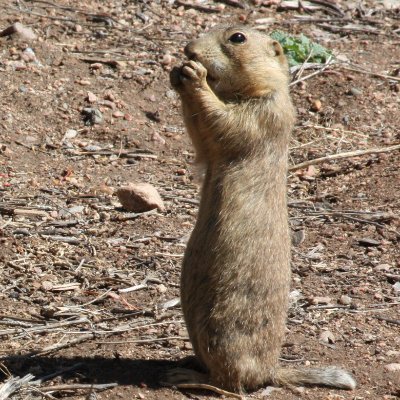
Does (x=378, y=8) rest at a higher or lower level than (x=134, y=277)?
higher

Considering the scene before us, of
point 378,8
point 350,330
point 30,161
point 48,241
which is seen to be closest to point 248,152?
point 350,330

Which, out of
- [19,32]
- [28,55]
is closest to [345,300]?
[28,55]

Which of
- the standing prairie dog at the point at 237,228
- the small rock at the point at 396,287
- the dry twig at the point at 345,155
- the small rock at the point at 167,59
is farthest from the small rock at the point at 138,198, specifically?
the small rock at the point at 167,59

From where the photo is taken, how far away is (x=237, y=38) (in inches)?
247

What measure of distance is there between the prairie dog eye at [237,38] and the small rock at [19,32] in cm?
504

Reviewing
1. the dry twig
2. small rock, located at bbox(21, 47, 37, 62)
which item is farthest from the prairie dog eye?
small rock, located at bbox(21, 47, 37, 62)

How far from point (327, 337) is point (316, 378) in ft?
2.65

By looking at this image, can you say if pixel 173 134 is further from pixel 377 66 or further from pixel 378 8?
pixel 378 8

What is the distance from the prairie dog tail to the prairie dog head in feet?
Result: 5.77

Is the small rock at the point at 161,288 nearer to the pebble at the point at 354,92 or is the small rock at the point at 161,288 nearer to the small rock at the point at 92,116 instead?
the small rock at the point at 92,116

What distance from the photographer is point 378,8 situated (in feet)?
43.3

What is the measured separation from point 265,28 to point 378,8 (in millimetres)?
1989

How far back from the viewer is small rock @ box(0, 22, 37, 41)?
35.4 ft

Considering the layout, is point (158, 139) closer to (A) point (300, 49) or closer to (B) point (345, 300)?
(A) point (300, 49)
